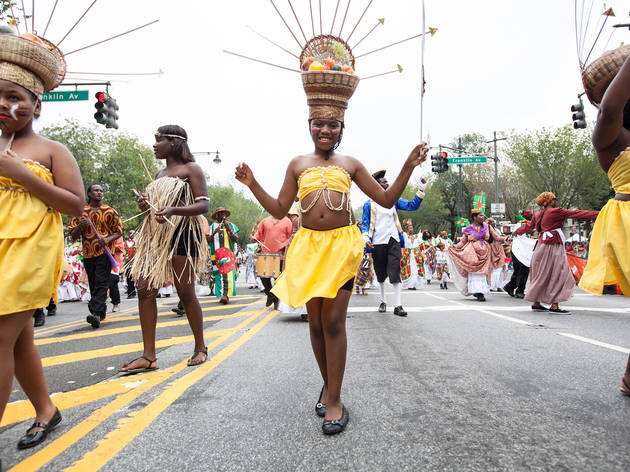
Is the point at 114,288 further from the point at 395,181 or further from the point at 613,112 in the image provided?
the point at 613,112

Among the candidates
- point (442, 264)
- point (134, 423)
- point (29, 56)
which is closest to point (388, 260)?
point (134, 423)

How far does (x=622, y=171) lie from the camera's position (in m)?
2.50

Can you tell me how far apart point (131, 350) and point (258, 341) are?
138cm

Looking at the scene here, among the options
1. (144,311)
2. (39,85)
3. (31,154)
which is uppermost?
(39,85)

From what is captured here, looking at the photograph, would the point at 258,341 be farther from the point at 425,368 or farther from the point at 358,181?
the point at 358,181

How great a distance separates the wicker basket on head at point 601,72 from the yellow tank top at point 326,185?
4.92 ft

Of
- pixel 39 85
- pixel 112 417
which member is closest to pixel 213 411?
pixel 112 417

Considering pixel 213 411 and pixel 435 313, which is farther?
pixel 435 313

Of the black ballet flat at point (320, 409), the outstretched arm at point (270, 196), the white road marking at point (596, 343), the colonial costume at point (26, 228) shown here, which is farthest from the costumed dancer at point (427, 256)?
the colonial costume at point (26, 228)

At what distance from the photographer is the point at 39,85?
95.0 inches

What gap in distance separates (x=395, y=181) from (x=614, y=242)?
1290mm

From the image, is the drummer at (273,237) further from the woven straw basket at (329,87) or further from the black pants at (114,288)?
the woven straw basket at (329,87)

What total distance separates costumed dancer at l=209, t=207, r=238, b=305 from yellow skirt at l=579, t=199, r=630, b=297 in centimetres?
759

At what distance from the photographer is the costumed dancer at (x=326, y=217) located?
8.59 feet
